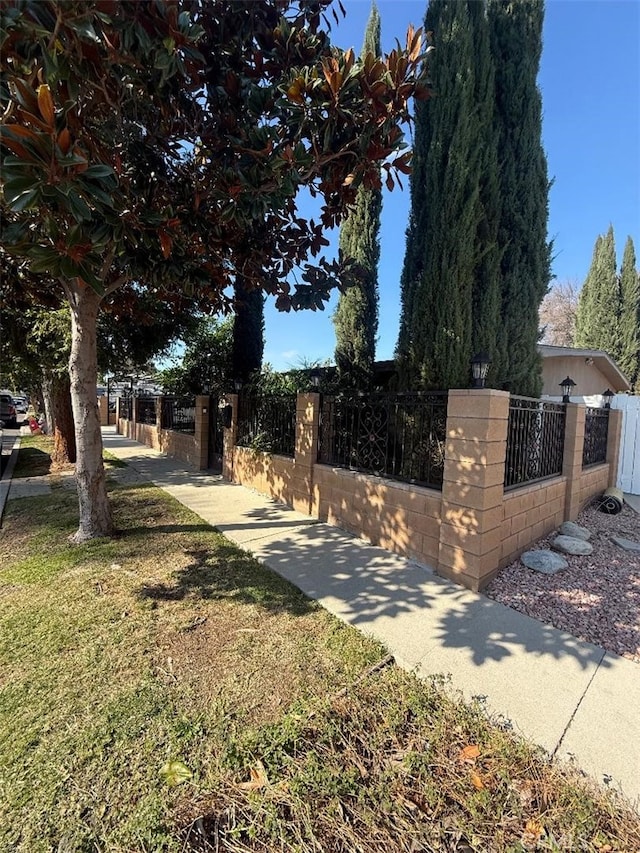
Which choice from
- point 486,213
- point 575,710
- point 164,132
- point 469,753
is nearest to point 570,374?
point 486,213

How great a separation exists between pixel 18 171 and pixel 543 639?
4.58 m

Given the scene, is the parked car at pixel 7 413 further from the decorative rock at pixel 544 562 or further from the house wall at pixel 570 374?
the house wall at pixel 570 374

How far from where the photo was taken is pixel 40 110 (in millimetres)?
2027

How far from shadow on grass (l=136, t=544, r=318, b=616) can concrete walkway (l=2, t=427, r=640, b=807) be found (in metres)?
0.17

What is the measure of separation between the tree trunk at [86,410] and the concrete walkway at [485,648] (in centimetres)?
160

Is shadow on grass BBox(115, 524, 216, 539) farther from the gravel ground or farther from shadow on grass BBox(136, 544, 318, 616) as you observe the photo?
the gravel ground

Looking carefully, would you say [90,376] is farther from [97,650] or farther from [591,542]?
Answer: [591,542]

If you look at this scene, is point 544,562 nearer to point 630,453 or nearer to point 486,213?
point 486,213

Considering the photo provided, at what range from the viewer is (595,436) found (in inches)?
282

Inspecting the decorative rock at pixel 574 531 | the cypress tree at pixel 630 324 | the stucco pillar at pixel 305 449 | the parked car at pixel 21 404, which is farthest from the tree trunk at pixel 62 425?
the parked car at pixel 21 404

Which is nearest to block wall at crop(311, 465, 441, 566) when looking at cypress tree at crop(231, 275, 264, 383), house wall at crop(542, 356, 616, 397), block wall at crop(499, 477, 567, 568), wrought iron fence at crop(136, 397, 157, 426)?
block wall at crop(499, 477, 567, 568)

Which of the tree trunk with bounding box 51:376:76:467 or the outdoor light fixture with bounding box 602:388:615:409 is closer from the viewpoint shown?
the outdoor light fixture with bounding box 602:388:615:409

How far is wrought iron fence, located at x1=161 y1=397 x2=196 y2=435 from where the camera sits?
10523 millimetres

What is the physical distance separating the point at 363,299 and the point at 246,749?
22.7ft
